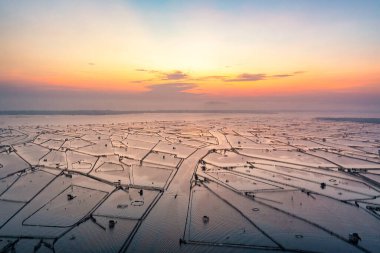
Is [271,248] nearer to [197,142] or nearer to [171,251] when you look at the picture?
[171,251]

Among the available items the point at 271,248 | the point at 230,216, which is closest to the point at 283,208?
the point at 230,216

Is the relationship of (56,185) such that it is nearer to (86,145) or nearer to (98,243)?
(98,243)

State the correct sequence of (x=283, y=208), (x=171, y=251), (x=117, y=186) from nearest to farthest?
(x=171, y=251)
(x=283, y=208)
(x=117, y=186)

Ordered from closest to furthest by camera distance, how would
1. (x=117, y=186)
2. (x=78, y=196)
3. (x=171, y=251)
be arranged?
1. (x=171, y=251)
2. (x=78, y=196)
3. (x=117, y=186)

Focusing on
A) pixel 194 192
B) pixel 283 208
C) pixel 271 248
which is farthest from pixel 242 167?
pixel 271 248

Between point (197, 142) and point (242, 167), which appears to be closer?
point (242, 167)

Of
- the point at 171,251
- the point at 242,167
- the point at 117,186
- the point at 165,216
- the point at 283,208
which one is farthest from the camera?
the point at 242,167
